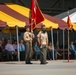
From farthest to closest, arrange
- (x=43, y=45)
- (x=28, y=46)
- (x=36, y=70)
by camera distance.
A: (x=28, y=46)
(x=43, y=45)
(x=36, y=70)

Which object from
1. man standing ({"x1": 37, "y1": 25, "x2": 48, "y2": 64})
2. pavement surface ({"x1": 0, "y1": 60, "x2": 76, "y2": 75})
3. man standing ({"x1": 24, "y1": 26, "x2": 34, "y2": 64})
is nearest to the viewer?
pavement surface ({"x1": 0, "y1": 60, "x2": 76, "y2": 75})

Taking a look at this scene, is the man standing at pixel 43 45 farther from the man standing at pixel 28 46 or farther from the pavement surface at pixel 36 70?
the pavement surface at pixel 36 70

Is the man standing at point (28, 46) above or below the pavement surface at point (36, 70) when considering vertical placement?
above

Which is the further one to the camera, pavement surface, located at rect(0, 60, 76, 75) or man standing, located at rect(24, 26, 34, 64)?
man standing, located at rect(24, 26, 34, 64)

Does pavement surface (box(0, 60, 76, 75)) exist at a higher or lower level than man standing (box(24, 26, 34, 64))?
lower

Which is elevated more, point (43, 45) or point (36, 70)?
point (43, 45)

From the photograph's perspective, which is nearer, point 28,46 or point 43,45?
point 43,45

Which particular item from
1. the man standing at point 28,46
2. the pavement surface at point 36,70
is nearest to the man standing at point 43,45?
the man standing at point 28,46

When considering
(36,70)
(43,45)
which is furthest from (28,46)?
(36,70)

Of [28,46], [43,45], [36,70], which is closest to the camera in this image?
[36,70]

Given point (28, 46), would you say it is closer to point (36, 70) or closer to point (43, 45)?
point (43, 45)

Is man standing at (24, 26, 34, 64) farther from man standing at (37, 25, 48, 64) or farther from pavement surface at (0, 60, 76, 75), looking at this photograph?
pavement surface at (0, 60, 76, 75)

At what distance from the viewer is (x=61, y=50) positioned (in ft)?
77.6

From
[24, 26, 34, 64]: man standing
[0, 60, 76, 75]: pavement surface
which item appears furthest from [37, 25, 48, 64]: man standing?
[0, 60, 76, 75]: pavement surface
